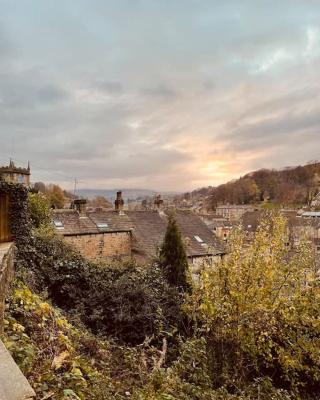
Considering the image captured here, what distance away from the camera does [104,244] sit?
21156 millimetres

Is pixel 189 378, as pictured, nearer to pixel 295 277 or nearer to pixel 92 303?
pixel 295 277

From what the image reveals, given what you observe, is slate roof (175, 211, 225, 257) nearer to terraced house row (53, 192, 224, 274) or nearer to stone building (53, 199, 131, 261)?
terraced house row (53, 192, 224, 274)

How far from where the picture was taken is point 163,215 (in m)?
26.0

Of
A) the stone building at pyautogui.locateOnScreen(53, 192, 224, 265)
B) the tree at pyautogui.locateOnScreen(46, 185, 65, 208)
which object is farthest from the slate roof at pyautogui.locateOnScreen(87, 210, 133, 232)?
the tree at pyautogui.locateOnScreen(46, 185, 65, 208)

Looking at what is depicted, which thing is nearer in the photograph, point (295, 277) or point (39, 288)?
point (295, 277)

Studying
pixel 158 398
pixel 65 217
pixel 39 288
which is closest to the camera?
pixel 158 398

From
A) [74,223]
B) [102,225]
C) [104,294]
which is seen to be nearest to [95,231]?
[102,225]

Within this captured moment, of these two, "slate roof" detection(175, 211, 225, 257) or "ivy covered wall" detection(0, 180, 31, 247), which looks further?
"slate roof" detection(175, 211, 225, 257)

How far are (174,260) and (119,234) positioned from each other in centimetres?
813

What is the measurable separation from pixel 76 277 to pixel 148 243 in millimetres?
11370

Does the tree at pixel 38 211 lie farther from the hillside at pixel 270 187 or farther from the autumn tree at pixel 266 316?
the hillside at pixel 270 187

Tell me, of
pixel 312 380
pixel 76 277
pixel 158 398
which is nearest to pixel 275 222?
pixel 312 380

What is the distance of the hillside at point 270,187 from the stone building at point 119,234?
97.7 metres

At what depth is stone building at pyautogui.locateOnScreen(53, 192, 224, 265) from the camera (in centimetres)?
2045
